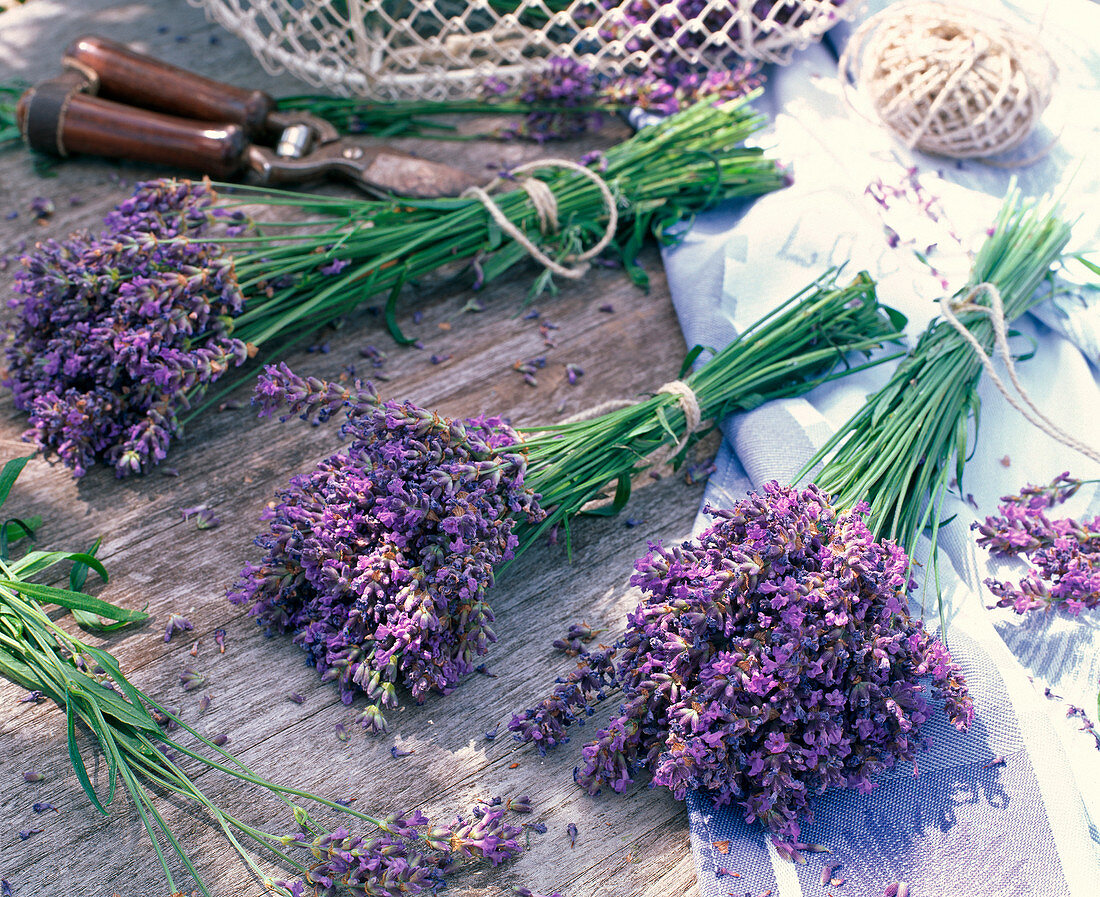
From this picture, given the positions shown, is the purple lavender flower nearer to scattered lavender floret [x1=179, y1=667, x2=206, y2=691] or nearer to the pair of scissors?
scattered lavender floret [x1=179, y1=667, x2=206, y2=691]

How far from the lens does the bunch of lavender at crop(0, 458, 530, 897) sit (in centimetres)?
104

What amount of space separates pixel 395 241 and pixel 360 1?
64cm

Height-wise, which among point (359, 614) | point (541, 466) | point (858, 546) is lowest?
point (359, 614)

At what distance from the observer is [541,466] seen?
1338 millimetres

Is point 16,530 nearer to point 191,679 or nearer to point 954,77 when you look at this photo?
point 191,679

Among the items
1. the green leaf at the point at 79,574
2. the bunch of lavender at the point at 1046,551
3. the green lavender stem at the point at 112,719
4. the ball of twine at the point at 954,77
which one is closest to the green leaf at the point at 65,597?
the green lavender stem at the point at 112,719

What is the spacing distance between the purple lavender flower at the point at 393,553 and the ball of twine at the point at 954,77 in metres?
1.27

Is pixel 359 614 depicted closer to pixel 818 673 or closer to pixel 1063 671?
pixel 818 673

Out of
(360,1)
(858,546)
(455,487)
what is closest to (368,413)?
(455,487)

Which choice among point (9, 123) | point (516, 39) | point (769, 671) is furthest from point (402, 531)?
point (9, 123)

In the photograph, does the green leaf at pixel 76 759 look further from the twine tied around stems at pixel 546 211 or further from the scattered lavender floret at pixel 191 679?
the twine tied around stems at pixel 546 211

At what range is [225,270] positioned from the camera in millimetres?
1520

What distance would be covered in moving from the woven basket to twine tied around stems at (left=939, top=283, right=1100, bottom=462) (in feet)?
2.61

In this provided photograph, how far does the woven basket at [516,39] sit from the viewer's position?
1986mm
